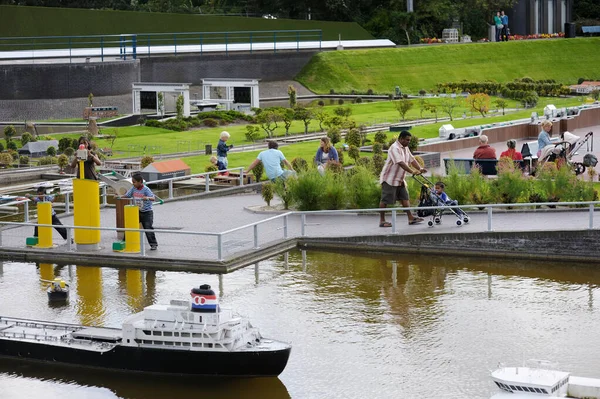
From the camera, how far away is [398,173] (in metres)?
23.2

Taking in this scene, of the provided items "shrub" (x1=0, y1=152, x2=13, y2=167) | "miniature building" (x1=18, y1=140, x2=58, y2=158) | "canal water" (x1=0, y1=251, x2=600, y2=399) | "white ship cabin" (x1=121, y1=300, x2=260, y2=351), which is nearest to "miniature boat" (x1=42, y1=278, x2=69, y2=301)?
"canal water" (x1=0, y1=251, x2=600, y2=399)

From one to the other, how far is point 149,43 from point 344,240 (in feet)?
131

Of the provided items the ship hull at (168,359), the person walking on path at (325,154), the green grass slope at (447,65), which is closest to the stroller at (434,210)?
the person walking on path at (325,154)

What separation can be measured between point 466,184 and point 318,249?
3.94 metres

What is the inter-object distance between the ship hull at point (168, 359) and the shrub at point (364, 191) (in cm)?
970

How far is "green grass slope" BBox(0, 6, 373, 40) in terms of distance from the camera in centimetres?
5850

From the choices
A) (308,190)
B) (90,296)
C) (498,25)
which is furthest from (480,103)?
(90,296)

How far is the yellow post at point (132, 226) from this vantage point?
21.6 metres

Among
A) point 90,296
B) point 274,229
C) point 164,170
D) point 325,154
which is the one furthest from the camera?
point 164,170

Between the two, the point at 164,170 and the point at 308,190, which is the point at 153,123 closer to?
the point at 164,170

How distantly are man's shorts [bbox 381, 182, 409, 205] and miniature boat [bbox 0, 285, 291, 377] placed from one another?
802 centimetres

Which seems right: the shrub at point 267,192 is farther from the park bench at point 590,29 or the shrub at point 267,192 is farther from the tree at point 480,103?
the park bench at point 590,29

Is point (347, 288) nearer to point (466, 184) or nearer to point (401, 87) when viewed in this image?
point (466, 184)

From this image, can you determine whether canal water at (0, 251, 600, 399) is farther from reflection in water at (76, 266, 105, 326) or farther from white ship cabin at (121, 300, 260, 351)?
white ship cabin at (121, 300, 260, 351)
